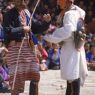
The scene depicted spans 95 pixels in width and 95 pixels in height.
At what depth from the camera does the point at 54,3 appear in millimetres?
17125

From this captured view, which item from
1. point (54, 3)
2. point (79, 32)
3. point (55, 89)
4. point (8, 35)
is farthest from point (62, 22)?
point (54, 3)

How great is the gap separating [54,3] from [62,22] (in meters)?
10.8

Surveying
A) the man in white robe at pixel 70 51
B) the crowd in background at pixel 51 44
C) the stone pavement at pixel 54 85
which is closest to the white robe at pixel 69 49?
the man in white robe at pixel 70 51

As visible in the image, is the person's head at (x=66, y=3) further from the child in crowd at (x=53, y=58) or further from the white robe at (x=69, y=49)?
the child in crowd at (x=53, y=58)

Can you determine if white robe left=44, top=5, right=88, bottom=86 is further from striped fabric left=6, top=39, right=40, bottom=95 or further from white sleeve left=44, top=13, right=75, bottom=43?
striped fabric left=6, top=39, right=40, bottom=95

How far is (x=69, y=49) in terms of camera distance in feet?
20.9

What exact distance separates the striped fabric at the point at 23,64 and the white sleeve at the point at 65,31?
0.51m

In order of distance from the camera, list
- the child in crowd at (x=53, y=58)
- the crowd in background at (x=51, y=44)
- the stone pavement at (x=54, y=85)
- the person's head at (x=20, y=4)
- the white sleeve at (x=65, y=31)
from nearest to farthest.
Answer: the white sleeve at (x=65, y=31), the person's head at (x=20, y=4), the stone pavement at (x=54, y=85), the crowd in background at (x=51, y=44), the child in crowd at (x=53, y=58)

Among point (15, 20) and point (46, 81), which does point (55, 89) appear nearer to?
point (46, 81)

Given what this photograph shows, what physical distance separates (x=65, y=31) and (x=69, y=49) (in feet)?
0.92

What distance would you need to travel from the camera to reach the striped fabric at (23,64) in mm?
6676

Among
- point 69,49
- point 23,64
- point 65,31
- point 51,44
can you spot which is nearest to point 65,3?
point 65,31

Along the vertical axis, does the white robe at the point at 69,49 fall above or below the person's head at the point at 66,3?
below

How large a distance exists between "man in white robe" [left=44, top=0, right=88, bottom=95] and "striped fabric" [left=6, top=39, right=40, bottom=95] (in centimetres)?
41
